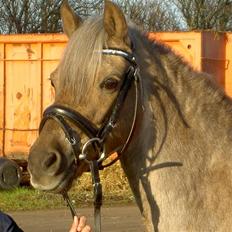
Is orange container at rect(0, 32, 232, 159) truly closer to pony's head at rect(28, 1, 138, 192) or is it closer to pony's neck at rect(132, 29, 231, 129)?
pony's neck at rect(132, 29, 231, 129)

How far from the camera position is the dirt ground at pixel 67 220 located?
10.8 meters

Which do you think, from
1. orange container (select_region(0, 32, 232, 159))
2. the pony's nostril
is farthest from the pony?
orange container (select_region(0, 32, 232, 159))

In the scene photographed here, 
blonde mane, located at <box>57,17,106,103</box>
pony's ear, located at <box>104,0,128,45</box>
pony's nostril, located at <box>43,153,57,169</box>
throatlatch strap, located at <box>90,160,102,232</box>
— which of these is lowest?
throatlatch strap, located at <box>90,160,102,232</box>

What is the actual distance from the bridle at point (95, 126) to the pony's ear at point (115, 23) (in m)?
0.10

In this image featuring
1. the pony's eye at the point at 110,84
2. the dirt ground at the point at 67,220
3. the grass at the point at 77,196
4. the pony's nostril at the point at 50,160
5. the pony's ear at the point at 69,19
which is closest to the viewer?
the pony's nostril at the point at 50,160

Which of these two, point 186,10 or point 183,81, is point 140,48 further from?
point 186,10

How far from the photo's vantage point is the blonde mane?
3.88 metres

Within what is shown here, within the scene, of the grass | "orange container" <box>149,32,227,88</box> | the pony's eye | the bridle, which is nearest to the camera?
the bridle

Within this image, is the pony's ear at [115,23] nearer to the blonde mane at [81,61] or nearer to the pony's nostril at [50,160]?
the blonde mane at [81,61]

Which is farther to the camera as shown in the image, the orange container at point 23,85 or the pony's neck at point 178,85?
the orange container at point 23,85

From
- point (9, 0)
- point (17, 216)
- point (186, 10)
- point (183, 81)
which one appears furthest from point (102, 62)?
point (9, 0)

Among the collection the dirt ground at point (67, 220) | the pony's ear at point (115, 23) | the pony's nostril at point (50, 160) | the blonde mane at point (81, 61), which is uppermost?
the pony's ear at point (115, 23)

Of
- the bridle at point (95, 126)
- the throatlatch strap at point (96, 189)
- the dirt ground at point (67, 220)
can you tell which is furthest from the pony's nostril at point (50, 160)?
the dirt ground at point (67, 220)

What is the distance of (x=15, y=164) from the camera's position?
44.3 feet
